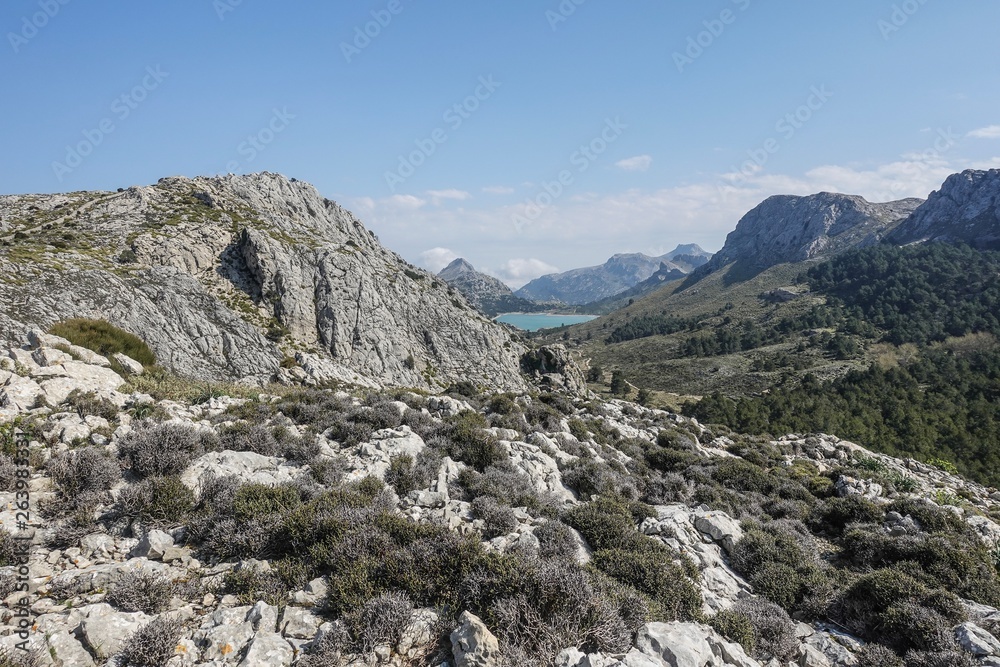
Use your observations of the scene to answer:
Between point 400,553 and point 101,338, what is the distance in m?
19.2

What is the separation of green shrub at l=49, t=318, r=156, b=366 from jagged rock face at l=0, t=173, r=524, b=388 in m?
12.1

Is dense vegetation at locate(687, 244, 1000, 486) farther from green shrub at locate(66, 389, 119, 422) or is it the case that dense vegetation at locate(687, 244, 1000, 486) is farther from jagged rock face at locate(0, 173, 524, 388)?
green shrub at locate(66, 389, 119, 422)

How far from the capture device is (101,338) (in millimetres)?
17859

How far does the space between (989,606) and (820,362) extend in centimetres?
11138

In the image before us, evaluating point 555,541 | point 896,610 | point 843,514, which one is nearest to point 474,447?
point 555,541

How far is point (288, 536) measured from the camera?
303 inches

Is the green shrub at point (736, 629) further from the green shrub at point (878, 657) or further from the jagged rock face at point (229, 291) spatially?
the jagged rock face at point (229, 291)

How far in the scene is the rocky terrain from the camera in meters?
5.60

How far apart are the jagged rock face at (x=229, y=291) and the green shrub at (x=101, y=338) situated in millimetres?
12133

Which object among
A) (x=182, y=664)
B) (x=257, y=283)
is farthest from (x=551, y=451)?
(x=257, y=283)

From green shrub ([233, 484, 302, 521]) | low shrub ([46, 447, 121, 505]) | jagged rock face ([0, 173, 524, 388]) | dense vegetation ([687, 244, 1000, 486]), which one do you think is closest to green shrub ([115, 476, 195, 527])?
low shrub ([46, 447, 121, 505])

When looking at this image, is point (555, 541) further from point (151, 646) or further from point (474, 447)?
point (151, 646)

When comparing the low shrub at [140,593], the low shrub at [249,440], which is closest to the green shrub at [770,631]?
the low shrub at [140,593]

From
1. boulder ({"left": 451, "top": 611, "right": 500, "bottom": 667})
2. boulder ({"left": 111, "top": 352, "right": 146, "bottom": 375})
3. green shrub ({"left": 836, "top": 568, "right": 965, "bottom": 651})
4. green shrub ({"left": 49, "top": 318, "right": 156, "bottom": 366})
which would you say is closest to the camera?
boulder ({"left": 451, "top": 611, "right": 500, "bottom": 667})
